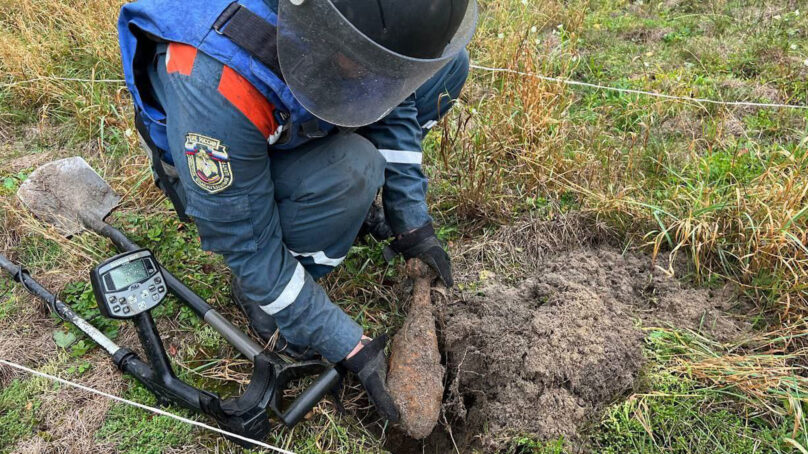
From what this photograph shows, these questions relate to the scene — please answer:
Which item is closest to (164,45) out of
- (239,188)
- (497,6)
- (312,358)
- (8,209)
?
(239,188)

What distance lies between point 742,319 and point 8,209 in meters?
3.46

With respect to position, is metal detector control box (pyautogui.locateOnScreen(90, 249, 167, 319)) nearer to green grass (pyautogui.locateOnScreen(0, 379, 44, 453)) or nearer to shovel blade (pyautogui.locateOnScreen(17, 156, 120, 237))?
green grass (pyautogui.locateOnScreen(0, 379, 44, 453))

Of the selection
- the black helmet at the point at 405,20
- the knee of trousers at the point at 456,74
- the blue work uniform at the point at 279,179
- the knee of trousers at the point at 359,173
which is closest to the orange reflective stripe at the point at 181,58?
the blue work uniform at the point at 279,179

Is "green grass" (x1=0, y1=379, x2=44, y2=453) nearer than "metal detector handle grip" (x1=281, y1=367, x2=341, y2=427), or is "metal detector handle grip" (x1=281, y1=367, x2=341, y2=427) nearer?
"metal detector handle grip" (x1=281, y1=367, x2=341, y2=427)

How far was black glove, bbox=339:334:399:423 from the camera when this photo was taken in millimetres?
2018

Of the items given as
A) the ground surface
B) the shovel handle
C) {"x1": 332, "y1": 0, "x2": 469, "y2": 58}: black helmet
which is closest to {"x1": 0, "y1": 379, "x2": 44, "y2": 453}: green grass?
the ground surface

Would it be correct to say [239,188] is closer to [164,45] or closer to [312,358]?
[164,45]

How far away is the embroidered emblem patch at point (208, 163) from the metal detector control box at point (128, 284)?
2.02ft

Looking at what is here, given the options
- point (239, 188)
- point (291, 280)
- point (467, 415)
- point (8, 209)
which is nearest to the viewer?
point (239, 188)

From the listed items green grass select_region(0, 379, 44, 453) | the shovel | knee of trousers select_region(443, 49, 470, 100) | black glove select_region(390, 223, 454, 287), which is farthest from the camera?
the shovel

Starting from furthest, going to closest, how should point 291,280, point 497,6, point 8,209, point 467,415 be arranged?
point 497,6 < point 8,209 < point 467,415 < point 291,280

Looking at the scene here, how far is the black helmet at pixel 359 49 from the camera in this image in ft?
4.35

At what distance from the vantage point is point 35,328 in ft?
8.02

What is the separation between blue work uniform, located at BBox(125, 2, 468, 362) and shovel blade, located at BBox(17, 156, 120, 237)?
1085 millimetres
